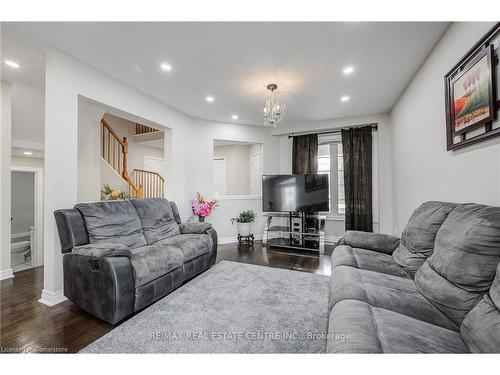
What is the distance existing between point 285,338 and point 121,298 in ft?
4.39

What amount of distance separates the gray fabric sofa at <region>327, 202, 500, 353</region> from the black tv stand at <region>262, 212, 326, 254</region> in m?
2.27

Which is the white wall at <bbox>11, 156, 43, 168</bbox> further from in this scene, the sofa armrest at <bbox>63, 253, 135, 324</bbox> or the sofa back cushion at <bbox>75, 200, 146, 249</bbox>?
the sofa armrest at <bbox>63, 253, 135, 324</bbox>

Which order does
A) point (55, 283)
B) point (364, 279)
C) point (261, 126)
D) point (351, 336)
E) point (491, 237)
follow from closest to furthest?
point (351, 336) < point (491, 237) < point (364, 279) < point (55, 283) < point (261, 126)

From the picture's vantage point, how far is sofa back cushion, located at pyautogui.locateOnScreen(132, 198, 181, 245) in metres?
2.75

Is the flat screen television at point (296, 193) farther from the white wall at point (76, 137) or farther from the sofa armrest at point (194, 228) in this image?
the sofa armrest at point (194, 228)

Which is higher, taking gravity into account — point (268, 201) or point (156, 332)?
point (268, 201)

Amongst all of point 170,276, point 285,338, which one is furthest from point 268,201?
point 285,338

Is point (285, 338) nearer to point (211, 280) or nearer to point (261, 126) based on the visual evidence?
point (211, 280)

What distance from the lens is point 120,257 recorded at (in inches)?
71.0

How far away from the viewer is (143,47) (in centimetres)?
216

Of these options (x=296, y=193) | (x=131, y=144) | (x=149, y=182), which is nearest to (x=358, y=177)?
(x=296, y=193)

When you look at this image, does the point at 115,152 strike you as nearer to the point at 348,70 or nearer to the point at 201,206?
the point at 201,206

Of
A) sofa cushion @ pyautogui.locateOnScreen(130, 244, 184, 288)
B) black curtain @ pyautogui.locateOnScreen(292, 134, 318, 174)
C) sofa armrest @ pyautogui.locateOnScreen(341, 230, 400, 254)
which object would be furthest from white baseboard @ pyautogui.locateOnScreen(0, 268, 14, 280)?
black curtain @ pyautogui.locateOnScreen(292, 134, 318, 174)

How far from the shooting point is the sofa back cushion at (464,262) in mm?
1070
